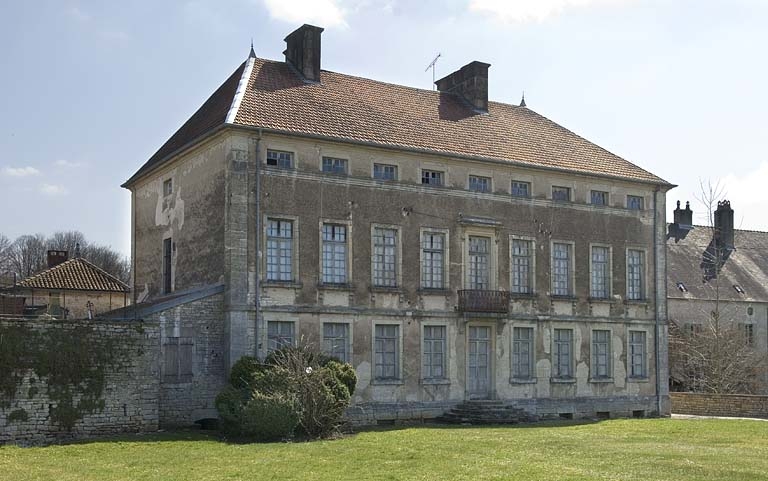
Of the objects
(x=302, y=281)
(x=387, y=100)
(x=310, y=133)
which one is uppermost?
(x=387, y=100)

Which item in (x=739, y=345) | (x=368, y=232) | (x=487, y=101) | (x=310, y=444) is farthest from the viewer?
(x=739, y=345)

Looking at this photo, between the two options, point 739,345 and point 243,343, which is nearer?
point 243,343

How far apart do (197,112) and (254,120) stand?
5499mm

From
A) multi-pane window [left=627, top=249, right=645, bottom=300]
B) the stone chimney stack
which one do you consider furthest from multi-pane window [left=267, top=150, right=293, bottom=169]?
the stone chimney stack

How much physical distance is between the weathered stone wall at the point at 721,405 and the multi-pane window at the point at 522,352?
22.8ft

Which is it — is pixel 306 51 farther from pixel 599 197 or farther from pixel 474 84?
pixel 599 197

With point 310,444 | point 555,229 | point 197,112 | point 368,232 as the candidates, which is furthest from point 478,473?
point 197,112

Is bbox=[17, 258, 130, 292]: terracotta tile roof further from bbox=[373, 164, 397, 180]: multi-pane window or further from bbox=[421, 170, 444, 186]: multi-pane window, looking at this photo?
bbox=[421, 170, 444, 186]: multi-pane window

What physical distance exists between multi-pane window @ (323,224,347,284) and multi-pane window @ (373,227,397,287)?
974 millimetres

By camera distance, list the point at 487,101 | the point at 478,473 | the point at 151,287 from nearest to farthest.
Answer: the point at 478,473, the point at 151,287, the point at 487,101

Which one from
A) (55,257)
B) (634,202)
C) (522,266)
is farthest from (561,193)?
(55,257)

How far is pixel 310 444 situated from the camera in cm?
2033

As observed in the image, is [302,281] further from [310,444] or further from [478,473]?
[478,473]

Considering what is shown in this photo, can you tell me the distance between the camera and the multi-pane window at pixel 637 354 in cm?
3125
